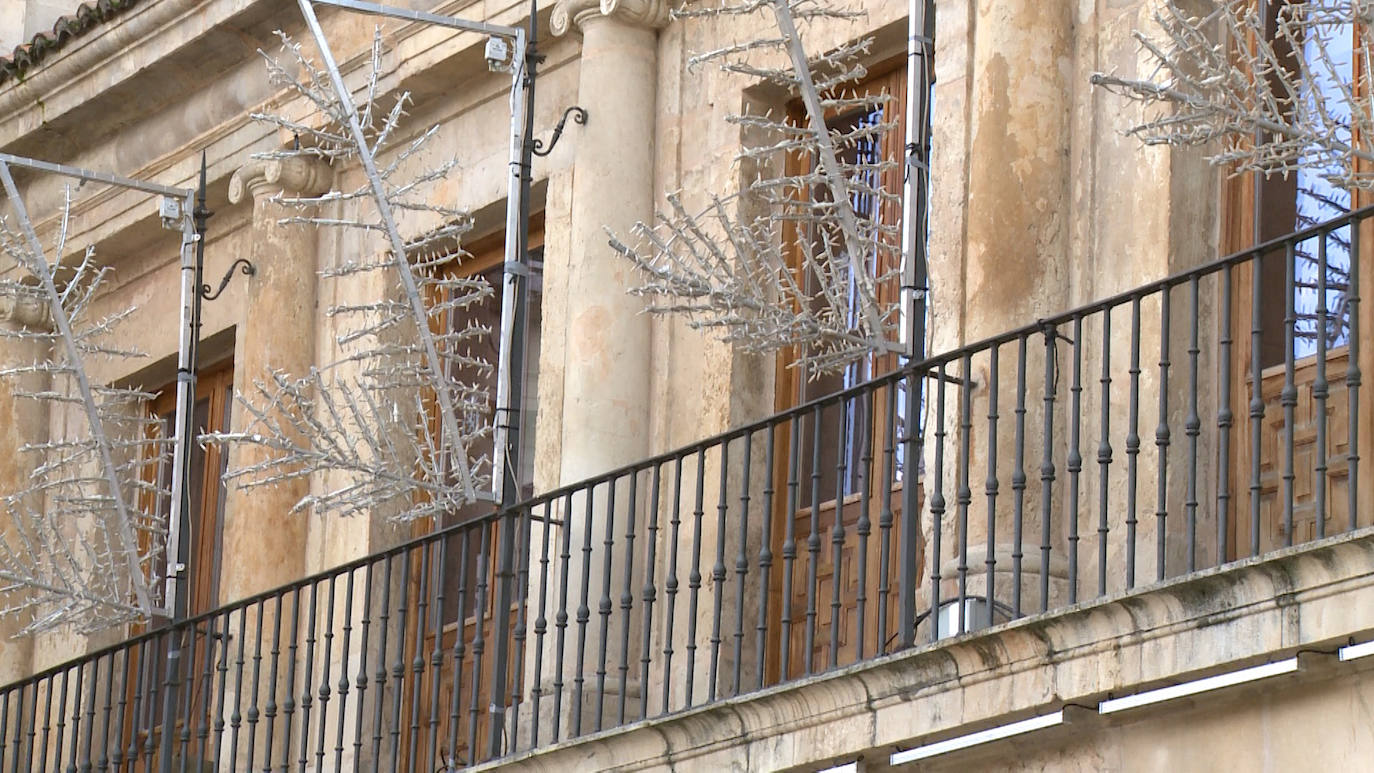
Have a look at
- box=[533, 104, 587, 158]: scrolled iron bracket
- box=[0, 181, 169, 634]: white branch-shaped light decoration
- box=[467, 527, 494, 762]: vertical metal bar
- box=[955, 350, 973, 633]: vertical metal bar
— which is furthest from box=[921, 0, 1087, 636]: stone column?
box=[0, 181, 169, 634]: white branch-shaped light decoration

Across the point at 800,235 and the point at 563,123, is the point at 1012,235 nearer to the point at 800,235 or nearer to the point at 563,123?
the point at 800,235

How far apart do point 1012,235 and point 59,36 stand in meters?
7.37

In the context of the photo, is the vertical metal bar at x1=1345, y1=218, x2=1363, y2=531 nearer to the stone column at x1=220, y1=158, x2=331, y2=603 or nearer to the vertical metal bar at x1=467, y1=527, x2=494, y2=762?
the vertical metal bar at x1=467, y1=527, x2=494, y2=762

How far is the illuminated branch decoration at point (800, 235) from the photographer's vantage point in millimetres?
10773

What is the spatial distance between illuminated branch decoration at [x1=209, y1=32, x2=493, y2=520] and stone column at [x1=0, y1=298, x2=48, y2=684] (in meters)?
2.81

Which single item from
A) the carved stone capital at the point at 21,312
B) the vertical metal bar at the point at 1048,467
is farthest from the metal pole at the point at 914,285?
the carved stone capital at the point at 21,312

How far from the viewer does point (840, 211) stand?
420 inches

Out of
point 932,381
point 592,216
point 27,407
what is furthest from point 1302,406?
point 27,407

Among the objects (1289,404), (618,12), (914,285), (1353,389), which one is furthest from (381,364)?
(1353,389)

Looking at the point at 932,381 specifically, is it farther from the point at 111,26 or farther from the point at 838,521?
the point at 111,26

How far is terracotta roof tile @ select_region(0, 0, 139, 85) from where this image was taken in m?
16.6

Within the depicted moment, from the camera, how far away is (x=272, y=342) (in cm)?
1565

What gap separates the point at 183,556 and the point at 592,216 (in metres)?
2.52

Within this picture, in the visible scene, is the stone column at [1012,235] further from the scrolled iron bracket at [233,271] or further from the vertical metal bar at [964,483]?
the scrolled iron bracket at [233,271]
